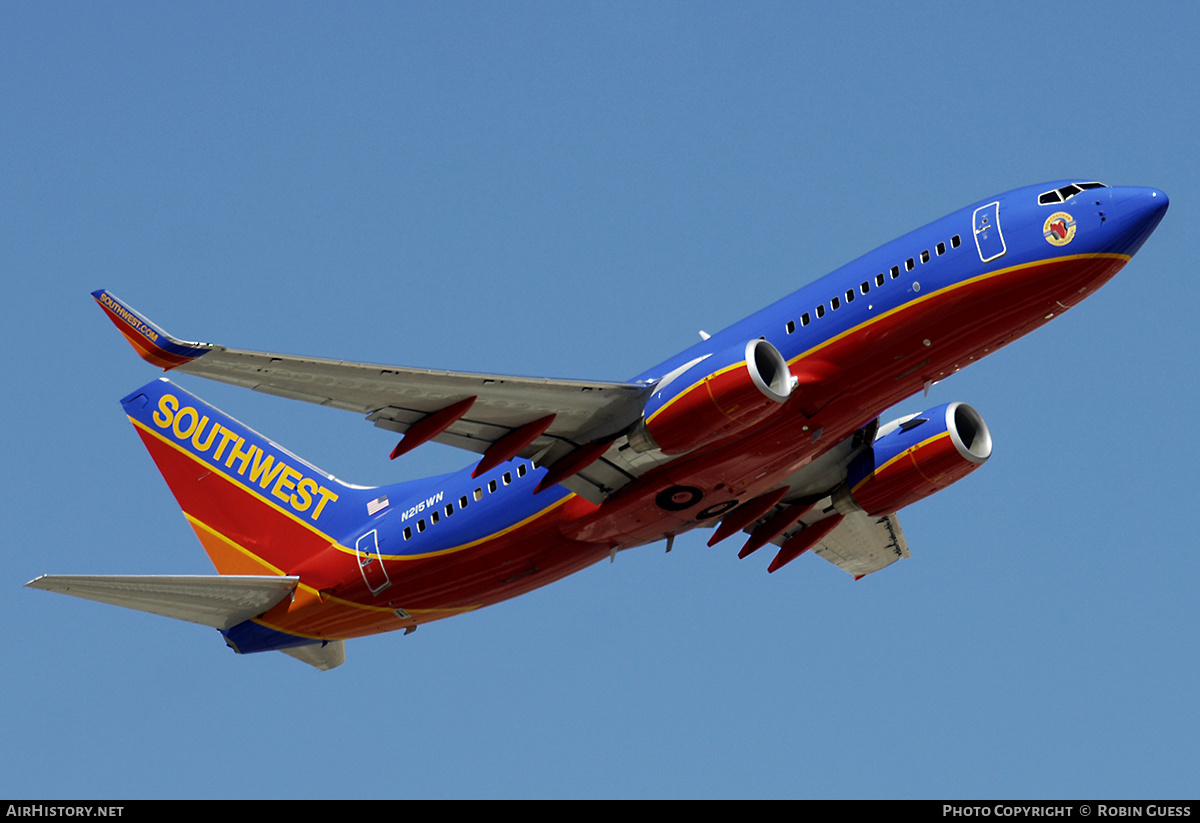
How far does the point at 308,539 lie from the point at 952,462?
1828 cm

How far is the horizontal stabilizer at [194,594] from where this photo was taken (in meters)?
37.1

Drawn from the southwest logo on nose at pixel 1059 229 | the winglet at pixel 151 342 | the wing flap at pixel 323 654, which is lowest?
the wing flap at pixel 323 654

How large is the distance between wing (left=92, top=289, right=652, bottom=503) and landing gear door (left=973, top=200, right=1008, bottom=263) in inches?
341

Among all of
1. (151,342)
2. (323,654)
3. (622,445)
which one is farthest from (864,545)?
(151,342)

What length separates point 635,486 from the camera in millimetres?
36500

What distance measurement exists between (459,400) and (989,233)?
510 inches

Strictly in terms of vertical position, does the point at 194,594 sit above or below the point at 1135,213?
below

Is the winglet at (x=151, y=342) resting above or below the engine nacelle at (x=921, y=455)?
below

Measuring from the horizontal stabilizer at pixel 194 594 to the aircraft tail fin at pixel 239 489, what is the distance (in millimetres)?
1314

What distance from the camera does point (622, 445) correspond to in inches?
1391

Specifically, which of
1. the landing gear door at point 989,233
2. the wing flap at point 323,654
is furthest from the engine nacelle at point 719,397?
the wing flap at point 323,654

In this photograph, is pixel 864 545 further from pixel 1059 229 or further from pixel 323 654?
pixel 323 654

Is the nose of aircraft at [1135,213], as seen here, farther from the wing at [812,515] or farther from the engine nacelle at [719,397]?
Result: the wing at [812,515]
